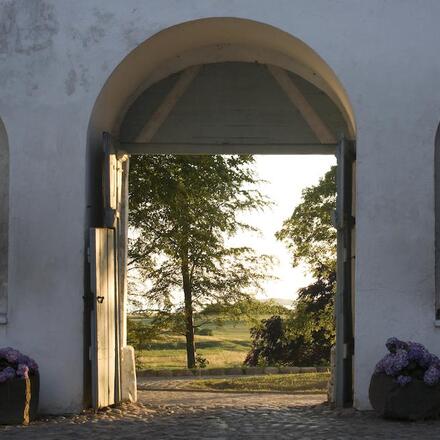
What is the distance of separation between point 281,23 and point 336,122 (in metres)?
1.68

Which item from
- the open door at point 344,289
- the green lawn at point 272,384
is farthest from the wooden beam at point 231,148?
the green lawn at point 272,384

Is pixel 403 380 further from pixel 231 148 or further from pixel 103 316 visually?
pixel 231 148

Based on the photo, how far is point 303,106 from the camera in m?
11.6

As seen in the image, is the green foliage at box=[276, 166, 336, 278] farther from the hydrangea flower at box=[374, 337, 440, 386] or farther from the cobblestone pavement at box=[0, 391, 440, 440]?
the hydrangea flower at box=[374, 337, 440, 386]

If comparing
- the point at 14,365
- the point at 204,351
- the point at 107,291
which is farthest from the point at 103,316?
the point at 204,351

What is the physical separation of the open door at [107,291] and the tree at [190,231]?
981cm

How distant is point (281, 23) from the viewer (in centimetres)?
1029

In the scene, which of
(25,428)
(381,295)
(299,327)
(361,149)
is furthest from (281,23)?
(299,327)

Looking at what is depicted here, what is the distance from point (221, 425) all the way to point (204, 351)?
2391cm

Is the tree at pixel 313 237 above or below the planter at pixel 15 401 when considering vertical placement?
above

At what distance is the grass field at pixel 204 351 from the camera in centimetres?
2488

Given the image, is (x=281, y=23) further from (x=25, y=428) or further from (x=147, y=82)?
(x=25, y=428)

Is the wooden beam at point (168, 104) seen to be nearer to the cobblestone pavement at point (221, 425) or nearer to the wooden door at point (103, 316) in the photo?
the wooden door at point (103, 316)

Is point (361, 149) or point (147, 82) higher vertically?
point (147, 82)
